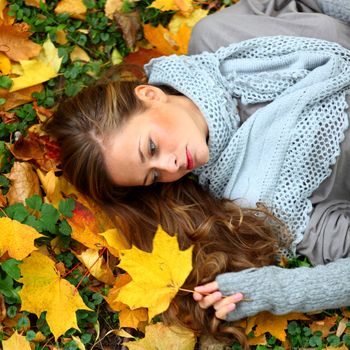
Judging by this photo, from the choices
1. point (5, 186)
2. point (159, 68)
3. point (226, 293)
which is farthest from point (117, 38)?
point (226, 293)

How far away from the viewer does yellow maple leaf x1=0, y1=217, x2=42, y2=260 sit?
211cm

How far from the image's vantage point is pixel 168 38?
8.47 feet

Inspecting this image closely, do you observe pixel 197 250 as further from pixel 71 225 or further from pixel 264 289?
pixel 71 225

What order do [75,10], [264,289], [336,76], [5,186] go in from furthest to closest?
[75,10], [5,186], [336,76], [264,289]

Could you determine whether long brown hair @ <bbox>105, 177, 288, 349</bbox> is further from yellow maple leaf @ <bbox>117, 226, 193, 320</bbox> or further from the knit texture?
the knit texture

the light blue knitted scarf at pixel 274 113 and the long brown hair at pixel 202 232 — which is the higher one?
the light blue knitted scarf at pixel 274 113

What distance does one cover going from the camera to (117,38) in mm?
2668

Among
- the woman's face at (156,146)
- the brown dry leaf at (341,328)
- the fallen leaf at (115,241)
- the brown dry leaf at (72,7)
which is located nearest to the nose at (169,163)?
the woman's face at (156,146)

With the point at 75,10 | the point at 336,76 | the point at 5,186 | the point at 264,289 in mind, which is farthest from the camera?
the point at 75,10

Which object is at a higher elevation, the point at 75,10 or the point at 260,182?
the point at 75,10

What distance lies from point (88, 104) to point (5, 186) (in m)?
0.46

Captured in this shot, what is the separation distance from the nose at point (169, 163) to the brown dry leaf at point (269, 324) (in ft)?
1.90

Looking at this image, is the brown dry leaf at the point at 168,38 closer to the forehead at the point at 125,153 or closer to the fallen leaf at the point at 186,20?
the fallen leaf at the point at 186,20

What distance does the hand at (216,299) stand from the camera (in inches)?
80.4
